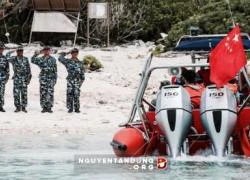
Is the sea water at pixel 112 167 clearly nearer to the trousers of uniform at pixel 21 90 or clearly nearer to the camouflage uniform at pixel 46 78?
the trousers of uniform at pixel 21 90

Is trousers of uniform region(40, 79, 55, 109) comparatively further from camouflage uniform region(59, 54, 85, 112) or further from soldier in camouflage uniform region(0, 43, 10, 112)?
soldier in camouflage uniform region(0, 43, 10, 112)

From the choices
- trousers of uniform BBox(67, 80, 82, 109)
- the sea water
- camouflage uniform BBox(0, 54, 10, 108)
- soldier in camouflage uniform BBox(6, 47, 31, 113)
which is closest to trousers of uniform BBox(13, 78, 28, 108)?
soldier in camouflage uniform BBox(6, 47, 31, 113)

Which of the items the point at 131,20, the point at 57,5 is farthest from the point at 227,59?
the point at 131,20

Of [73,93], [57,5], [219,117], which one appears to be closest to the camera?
[219,117]

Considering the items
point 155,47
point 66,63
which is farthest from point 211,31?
point 66,63

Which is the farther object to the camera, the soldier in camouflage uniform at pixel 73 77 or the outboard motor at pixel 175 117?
the soldier in camouflage uniform at pixel 73 77

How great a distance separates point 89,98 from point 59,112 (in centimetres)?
256

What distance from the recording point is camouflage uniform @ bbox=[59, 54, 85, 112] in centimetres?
1895

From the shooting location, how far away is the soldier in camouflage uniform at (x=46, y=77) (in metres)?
19.0

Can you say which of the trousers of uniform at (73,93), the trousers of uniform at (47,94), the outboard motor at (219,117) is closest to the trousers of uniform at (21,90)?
the trousers of uniform at (47,94)

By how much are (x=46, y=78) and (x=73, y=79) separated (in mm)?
592

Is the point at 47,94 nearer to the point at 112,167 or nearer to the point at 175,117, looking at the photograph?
the point at 112,167

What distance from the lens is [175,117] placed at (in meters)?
11.2

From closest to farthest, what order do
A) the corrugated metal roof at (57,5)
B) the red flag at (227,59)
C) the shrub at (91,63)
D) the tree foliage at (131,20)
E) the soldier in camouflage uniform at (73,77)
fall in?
the red flag at (227,59)
the soldier in camouflage uniform at (73,77)
the shrub at (91,63)
the corrugated metal roof at (57,5)
the tree foliage at (131,20)
